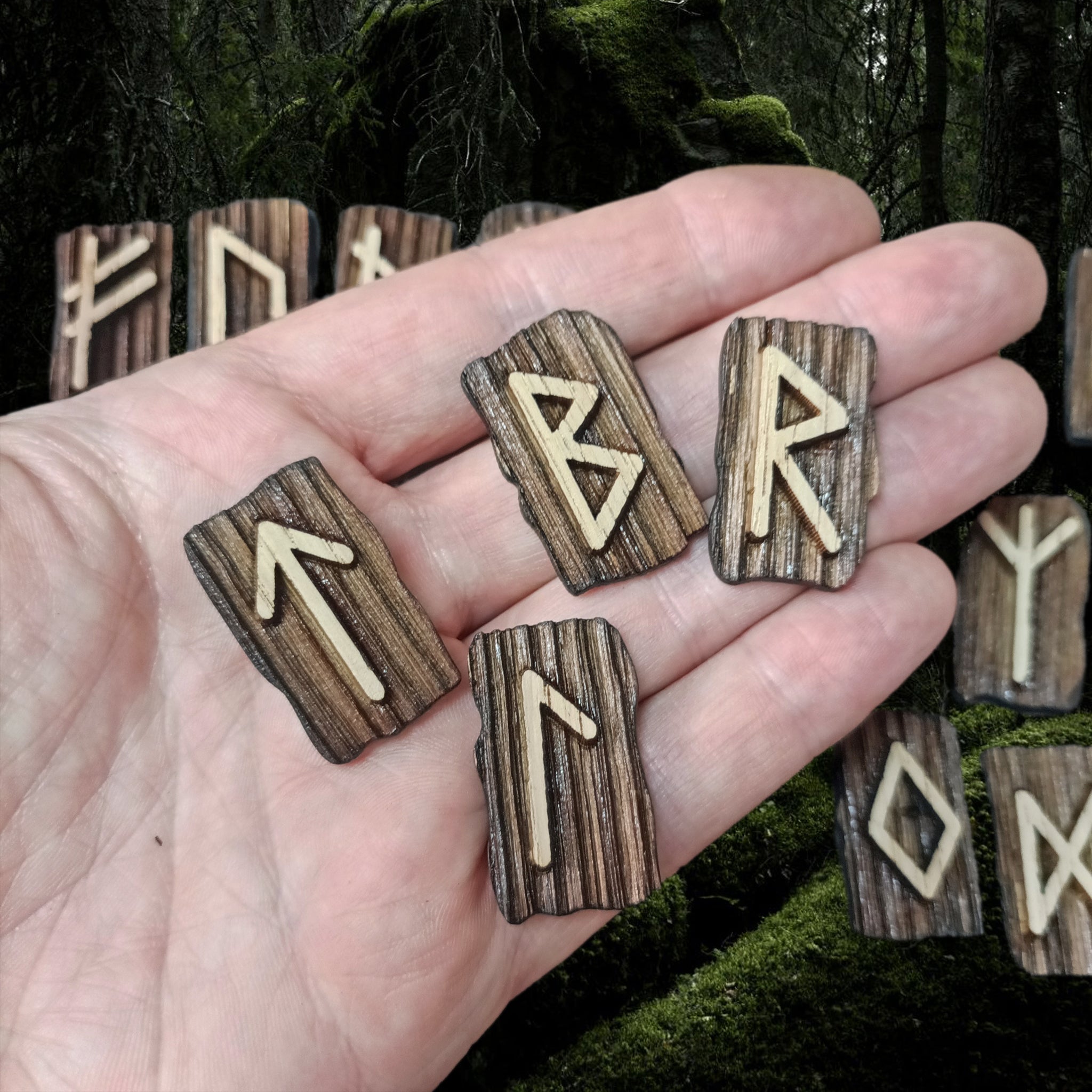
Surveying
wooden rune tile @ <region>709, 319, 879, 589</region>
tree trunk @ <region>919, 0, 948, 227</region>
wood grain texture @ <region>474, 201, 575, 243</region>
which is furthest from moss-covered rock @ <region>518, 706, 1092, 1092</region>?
wood grain texture @ <region>474, 201, 575, 243</region>

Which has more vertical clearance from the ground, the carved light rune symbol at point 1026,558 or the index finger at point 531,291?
the index finger at point 531,291

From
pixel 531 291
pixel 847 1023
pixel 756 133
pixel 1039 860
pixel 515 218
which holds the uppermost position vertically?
pixel 756 133

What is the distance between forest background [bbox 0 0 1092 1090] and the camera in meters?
1.96

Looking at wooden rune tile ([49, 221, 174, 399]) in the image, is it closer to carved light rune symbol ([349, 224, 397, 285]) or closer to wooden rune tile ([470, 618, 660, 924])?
carved light rune symbol ([349, 224, 397, 285])

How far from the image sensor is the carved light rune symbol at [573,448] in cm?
164

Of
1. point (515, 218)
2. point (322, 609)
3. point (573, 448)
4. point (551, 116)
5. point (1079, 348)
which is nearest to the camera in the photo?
point (322, 609)

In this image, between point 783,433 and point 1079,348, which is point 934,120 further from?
point 783,433

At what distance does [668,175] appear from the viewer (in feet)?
7.56

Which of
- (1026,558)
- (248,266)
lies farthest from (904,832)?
(248,266)

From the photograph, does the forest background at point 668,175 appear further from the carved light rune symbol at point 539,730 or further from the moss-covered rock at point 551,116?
the carved light rune symbol at point 539,730

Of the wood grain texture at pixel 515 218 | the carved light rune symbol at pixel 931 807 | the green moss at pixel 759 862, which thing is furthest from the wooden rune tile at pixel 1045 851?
the wood grain texture at pixel 515 218

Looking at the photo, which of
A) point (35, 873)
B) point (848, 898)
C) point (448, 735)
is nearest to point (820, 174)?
point (448, 735)

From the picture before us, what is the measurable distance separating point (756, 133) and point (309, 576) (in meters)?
1.59

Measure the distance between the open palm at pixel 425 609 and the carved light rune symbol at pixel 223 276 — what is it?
0.34 metres
